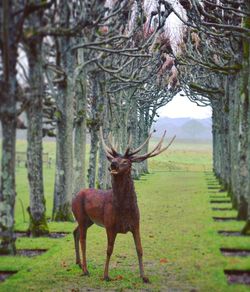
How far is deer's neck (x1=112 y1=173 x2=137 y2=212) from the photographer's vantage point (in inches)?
464

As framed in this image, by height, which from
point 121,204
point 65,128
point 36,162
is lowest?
point 121,204

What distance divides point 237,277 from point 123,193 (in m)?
3.18

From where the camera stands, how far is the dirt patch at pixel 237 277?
12.0 m

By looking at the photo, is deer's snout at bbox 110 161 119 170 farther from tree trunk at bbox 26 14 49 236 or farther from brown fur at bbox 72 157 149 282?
tree trunk at bbox 26 14 49 236

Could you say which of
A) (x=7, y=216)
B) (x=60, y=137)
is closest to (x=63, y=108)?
(x=60, y=137)

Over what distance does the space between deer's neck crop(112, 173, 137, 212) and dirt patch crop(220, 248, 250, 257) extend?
446 cm

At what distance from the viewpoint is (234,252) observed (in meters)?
15.5

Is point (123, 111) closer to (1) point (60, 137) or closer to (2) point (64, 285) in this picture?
(1) point (60, 137)

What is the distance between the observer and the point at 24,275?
1277 cm

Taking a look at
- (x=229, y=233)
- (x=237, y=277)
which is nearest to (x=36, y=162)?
(x=229, y=233)

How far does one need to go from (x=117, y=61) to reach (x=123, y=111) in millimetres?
12272

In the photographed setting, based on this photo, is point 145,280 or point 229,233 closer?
point 145,280

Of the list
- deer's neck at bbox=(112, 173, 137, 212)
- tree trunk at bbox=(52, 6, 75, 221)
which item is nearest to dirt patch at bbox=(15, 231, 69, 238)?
tree trunk at bbox=(52, 6, 75, 221)

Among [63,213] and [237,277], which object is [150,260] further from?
[63,213]
